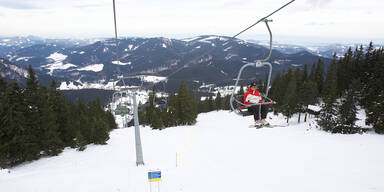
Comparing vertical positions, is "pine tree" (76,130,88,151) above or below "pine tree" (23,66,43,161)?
below

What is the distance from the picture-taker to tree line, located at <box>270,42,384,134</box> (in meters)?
27.7

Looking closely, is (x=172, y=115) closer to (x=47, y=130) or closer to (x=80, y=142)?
(x=80, y=142)

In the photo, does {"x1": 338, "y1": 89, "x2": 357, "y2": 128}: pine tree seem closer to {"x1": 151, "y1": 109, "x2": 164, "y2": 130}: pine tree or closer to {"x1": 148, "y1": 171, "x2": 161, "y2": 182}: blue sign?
{"x1": 148, "y1": 171, "x2": 161, "y2": 182}: blue sign

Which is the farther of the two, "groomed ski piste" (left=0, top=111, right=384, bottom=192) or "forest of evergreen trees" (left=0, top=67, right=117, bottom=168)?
"forest of evergreen trees" (left=0, top=67, right=117, bottom=168)

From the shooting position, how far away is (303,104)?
42500 mm

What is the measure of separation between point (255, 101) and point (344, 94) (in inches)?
1787

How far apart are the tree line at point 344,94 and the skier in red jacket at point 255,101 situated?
22.4 metres

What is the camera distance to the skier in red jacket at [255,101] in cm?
1116

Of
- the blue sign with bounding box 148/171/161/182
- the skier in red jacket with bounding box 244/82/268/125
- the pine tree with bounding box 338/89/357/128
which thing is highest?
the skier in red jacket with bounding box 244/82/268/125

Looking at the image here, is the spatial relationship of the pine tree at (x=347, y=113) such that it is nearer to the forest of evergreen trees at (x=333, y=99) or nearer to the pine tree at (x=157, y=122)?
the forest of evergreen trees at (x=333, y=99)

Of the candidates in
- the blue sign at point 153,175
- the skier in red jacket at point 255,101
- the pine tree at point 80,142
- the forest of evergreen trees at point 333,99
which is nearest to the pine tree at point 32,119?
the pine tree at point 80,142

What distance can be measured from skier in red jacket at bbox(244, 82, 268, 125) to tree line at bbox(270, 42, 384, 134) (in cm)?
2242

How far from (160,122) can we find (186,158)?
2240 centimetres

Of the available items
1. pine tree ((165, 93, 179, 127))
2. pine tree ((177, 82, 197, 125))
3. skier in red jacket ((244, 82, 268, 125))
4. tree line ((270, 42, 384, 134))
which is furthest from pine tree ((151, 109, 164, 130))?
skier in red jacket ((244, 82, 268, 125))
